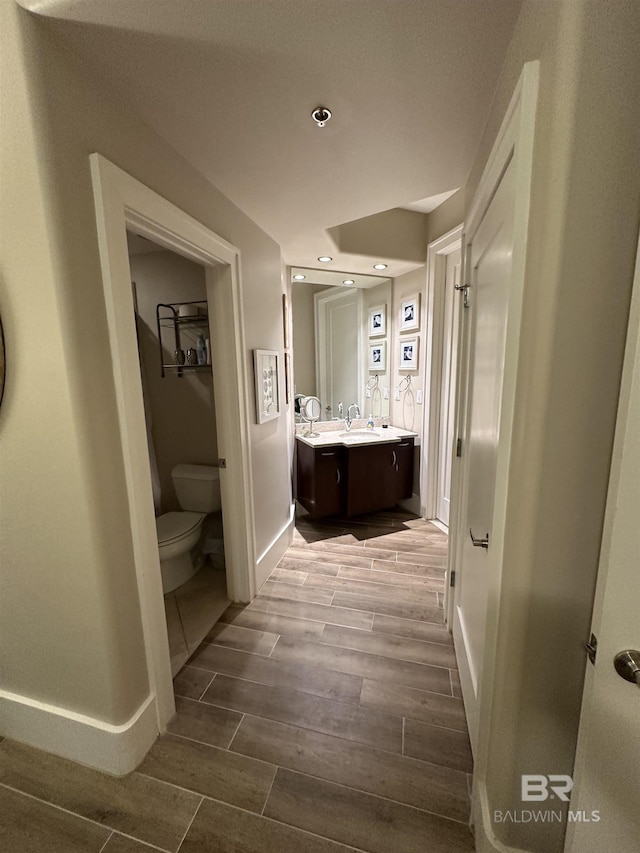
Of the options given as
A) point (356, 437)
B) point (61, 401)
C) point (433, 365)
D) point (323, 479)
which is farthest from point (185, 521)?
point (433, 365)

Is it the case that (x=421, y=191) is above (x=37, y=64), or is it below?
above

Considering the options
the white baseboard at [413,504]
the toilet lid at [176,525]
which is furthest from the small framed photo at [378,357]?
the toilet lid at [176,525]

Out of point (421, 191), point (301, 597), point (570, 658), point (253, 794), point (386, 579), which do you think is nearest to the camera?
point (570, 658)

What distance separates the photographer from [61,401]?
40.7 inches

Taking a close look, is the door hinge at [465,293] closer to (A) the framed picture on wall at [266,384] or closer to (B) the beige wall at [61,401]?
(A) the framed picture on wall at [266,384]

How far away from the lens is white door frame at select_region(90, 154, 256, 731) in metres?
1.11

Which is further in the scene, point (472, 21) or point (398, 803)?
point (398, 803)

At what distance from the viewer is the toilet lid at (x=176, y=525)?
7.09 ft

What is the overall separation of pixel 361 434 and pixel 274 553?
1.44 meters

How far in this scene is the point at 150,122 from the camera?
1.25m

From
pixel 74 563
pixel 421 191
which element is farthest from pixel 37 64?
pixel 421 191

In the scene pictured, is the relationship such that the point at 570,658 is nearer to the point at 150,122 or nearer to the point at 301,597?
the point at 301,597

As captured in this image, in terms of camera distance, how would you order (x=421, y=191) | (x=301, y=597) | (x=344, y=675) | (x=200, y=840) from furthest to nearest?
1. (x=301, y=597)
2. (x=421, y=191)
3. (x=344, y=675)
4. (x=200, y=840)

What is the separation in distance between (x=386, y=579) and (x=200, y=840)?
5.18 ft
